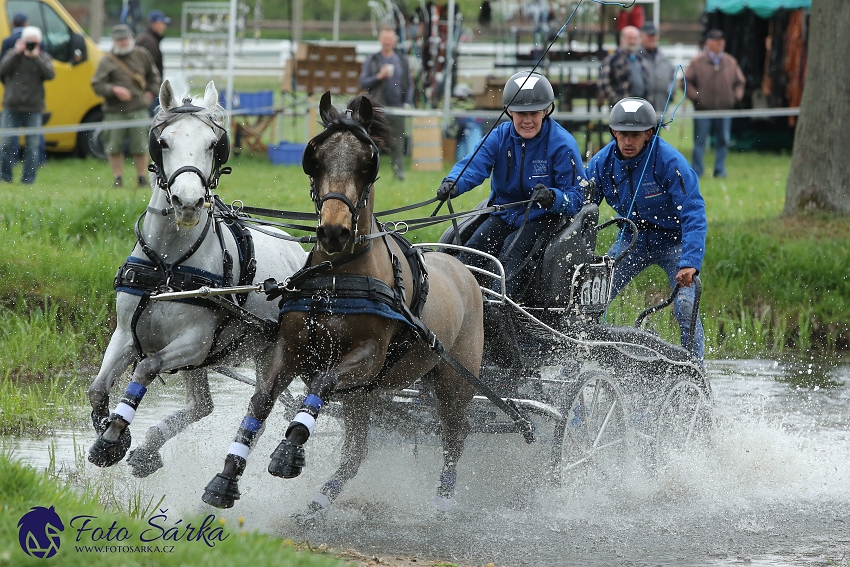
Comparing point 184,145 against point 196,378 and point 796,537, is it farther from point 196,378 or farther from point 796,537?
point 796,537

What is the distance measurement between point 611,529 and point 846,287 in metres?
5.48

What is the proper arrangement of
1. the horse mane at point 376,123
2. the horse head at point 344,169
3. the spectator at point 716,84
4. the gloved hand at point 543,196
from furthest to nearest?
the spectator at point 716,84 < the gloved hand at point 543,196 < the horse mane at point 376,123 < the horse head at point 344,169

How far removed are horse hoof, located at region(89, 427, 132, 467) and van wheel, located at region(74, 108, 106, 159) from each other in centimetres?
1154

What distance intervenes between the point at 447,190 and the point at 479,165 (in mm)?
409

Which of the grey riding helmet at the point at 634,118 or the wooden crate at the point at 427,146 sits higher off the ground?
the grey riding helmet at the point at 634,118

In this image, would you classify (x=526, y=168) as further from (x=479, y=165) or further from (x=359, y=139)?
(x=359, y=139)

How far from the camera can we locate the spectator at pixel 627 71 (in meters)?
15.9

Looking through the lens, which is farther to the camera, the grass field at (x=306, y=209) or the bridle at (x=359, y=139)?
the grass field at (x=306, y=209)

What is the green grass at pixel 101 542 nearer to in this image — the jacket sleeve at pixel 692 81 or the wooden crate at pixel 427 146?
the wooden crate at pixel 427 146

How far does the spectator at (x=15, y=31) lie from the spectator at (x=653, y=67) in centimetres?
824

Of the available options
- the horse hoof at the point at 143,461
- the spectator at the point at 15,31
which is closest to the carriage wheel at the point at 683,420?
the horse hoof at the point at 143,461

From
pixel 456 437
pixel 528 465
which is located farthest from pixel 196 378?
pixel 528 465

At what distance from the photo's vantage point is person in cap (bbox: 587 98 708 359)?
6863 mm

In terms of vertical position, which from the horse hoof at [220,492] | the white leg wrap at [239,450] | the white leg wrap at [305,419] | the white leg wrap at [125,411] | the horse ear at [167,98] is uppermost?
the horse ear at [167,98]
